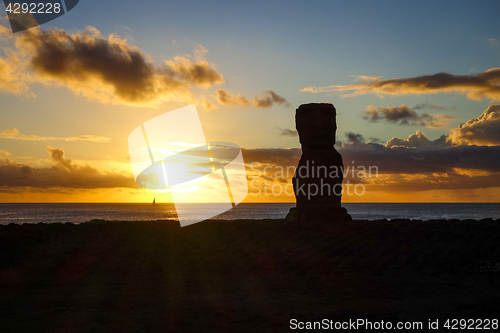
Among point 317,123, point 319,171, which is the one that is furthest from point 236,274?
point 317,123

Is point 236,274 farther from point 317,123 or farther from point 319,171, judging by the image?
point 317,123

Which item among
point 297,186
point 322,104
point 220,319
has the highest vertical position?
point 322,104

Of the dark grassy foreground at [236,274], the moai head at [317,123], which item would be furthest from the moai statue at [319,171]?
the dark grassy foreground at [236,274]

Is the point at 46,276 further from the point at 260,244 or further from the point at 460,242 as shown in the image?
the point at 460,242

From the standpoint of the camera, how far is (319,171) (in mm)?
18688

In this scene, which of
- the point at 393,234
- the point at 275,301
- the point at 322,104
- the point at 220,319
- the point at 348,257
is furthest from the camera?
the point at 322,104

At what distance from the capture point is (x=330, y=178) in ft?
61.3

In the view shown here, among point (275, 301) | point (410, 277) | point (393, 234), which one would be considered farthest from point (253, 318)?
point (393, 234)

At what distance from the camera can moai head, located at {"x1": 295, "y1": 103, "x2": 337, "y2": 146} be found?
18.6 meters

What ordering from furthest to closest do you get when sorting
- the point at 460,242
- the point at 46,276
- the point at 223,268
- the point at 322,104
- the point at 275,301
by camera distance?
1. the point at 322,104
2. the point at 460,242
3. the point at 223,268
4. the point at 46,276
5. the point at 275,301

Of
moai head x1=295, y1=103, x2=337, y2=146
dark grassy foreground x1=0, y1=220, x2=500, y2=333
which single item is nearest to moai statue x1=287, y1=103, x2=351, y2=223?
moai head x1=295, y1=103, x2=337, y2=146

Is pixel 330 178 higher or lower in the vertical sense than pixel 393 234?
higher

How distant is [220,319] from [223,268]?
4.46 metres

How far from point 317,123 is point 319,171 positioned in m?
2.11
